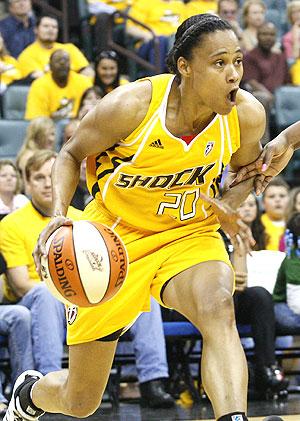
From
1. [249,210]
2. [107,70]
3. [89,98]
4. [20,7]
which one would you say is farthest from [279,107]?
→ [249,210]

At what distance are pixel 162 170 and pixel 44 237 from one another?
63cm

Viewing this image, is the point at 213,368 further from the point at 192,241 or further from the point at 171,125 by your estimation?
the point at 171,125

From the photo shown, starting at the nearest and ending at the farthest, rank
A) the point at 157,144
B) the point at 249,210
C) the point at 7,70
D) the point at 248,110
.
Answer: the point at 157,144
the point at 248,110
the point at 249,210
the point at 7,70

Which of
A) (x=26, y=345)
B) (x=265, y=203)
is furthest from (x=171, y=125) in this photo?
(x=265, y=203)

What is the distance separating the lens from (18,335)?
243 inches

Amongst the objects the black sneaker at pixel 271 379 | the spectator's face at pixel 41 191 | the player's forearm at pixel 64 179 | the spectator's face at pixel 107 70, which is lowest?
the black sneaker at pixel 271 379

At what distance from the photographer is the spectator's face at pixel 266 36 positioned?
34.8 feet

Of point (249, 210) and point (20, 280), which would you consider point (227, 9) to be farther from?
point (20, 280)

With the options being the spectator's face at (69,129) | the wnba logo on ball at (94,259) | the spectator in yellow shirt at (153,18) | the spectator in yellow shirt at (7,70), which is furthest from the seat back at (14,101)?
the wnba logo on ball at (94,259)

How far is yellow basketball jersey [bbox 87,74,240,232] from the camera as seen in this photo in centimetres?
416

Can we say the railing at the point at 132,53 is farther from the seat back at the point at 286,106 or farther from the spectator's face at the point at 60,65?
the seat back at the point at 286,106

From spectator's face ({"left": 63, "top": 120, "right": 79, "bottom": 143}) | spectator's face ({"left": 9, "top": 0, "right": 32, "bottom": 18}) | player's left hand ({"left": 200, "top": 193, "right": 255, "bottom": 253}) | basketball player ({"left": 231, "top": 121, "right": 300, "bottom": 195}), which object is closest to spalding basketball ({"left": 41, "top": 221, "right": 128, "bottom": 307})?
player's left hand ({"left": 200, "top": 193, "right": 255, "bottom": 253})

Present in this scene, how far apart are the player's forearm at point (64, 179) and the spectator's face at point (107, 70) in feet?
18.5

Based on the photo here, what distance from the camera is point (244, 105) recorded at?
14.1 ft
